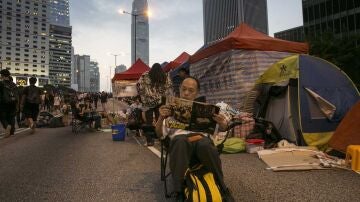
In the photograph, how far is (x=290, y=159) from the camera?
604cm

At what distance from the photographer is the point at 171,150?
349cm

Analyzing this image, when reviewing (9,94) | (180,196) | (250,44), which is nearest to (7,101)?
(9,94)

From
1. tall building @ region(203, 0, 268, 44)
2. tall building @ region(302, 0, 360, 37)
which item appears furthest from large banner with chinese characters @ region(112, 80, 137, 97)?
tall building @ region(203, 0, 268, 44)

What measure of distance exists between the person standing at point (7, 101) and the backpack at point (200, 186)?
9052 mm

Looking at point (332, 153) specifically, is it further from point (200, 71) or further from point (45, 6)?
point (45, 6)

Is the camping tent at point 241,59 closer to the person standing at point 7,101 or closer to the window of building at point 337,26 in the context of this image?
the person standing at point 7,101

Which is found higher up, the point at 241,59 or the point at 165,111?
the point at 241,59

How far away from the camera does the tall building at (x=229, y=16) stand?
5915 inches

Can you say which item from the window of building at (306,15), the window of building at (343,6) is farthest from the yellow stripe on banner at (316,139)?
the window of building at (306,15)

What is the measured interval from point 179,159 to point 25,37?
180 metres

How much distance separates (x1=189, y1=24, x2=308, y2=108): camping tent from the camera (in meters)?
10.0

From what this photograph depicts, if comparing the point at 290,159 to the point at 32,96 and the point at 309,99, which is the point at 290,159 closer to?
the point at 309,99

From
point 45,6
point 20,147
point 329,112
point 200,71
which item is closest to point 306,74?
point 329,112

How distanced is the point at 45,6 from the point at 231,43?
7511 inches
